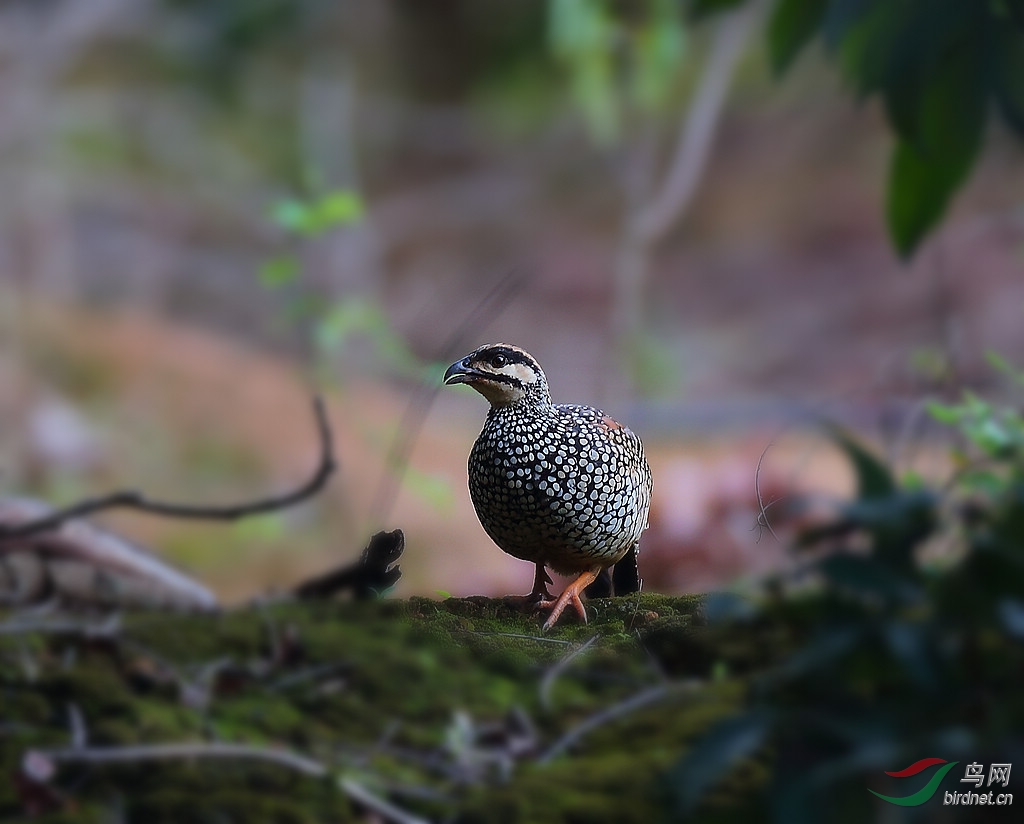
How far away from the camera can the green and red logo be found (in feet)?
3.48

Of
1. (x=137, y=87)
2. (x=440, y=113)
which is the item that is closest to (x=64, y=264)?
(x=137, y=87)

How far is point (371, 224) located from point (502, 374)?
282 inches

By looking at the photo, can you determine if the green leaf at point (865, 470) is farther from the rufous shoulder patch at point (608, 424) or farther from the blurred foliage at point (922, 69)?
the rufous shoulder patch at point (608, 424)

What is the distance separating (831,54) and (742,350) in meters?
7.19

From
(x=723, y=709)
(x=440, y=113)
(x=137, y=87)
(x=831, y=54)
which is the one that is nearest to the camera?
(x=723, y=709)

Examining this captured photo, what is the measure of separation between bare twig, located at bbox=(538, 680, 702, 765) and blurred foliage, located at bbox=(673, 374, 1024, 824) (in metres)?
0.23

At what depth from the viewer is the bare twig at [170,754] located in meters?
1.38

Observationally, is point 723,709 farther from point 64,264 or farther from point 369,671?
point 64,264

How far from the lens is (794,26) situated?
1.55m

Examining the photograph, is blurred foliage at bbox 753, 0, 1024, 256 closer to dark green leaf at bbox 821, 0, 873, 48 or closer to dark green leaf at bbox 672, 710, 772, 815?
dark green leaf at bbox 821, 0, 873, 48

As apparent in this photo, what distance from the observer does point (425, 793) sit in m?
1.33

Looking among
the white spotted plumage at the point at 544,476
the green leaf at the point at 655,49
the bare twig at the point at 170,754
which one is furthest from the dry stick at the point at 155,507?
the green leaf at the point at 655,49

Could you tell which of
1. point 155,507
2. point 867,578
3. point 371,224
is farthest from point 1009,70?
point 371,224

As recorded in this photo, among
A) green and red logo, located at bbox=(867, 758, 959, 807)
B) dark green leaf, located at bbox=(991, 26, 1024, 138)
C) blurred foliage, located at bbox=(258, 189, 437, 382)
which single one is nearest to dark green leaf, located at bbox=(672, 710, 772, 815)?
A: green and red logo, located at bbox=(867, 758, 959, 807)
